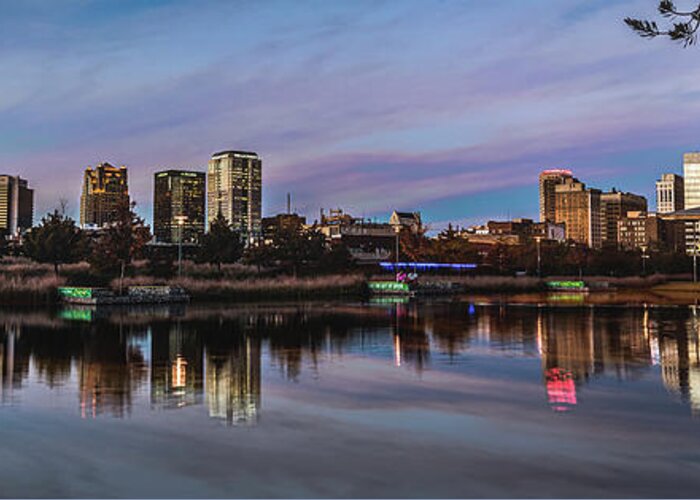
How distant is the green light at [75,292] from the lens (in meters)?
38.0

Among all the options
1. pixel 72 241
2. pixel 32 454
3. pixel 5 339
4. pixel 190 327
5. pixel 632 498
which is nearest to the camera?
pixel 632 498

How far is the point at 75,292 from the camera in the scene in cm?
3869

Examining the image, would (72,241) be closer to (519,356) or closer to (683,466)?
(519,356)

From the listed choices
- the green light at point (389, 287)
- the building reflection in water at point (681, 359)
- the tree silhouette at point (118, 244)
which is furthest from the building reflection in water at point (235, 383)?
the green light at point (389, 287)

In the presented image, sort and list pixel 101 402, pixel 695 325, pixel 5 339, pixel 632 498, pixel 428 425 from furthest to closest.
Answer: pixel 695 325, pixel 5 339, pixel 101 402, pixel 428 425, pixel 632 498

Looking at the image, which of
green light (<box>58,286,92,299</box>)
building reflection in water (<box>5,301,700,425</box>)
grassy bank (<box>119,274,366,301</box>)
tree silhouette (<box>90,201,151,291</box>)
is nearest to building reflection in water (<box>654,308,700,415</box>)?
building reflection in water (<box>5,301,700,425</box>)

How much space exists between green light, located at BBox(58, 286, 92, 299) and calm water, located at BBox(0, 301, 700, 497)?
15035 mm

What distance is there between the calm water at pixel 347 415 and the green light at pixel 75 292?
15035 mm

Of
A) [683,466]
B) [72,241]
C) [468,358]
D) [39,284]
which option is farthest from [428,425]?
[72,241]

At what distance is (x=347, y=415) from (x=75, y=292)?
31695 mm

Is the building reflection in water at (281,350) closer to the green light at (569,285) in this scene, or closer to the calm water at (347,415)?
the calm water at (347,415)

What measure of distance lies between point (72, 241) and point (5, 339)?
114ft

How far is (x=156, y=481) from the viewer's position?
778 centimetres

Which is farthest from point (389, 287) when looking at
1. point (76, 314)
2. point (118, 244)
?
point (76, 314)
